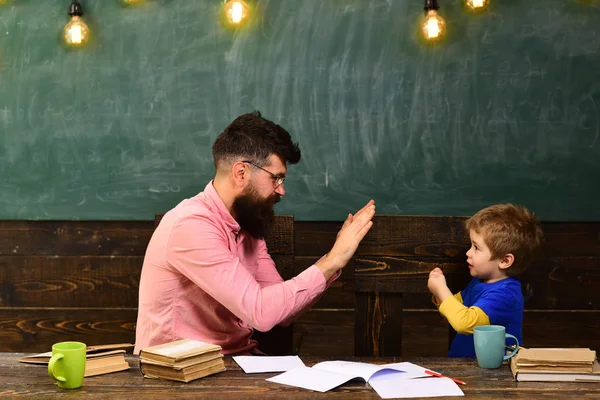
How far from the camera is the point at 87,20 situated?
12.2ft

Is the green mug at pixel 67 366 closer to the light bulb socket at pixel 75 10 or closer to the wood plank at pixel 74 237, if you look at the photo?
the wood plank at pixel 74 237

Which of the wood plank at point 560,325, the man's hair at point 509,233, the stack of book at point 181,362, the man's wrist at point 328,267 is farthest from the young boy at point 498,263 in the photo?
the wood plank at point 560,325

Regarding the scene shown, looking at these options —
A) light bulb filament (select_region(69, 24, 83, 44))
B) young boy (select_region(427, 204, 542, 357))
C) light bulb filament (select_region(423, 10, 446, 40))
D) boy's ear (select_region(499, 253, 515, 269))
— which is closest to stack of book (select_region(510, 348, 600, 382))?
young boy (select_region(427, 204, 542, 357))

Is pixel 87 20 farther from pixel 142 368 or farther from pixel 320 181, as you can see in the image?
pixel 142 368

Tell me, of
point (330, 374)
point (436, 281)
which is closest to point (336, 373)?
point (330, 374)

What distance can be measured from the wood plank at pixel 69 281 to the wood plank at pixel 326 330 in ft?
2.71

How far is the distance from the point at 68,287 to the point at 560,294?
2.34m

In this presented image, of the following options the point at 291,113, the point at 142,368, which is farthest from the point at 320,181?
the point at 142,368

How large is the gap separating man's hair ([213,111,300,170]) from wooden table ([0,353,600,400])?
786 mm

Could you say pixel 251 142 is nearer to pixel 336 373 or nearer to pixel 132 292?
pixel 336 373

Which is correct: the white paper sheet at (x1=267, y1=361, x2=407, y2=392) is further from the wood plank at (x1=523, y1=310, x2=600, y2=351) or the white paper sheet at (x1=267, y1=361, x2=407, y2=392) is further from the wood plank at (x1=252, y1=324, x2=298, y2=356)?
the wood plank at (x1=523, y1=310, x2=600, y2=351)

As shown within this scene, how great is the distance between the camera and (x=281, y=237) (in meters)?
2.98

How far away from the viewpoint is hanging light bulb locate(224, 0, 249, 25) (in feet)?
11.9

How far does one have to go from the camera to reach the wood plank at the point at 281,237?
2.97m
